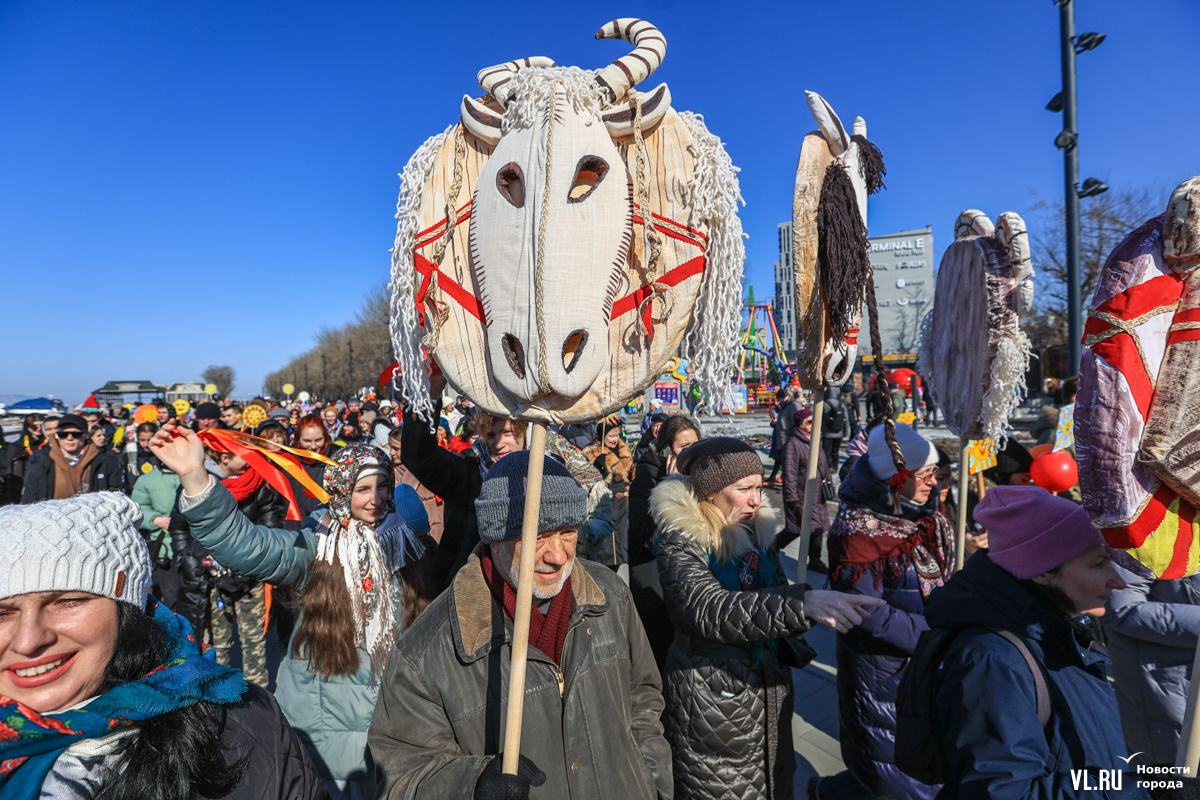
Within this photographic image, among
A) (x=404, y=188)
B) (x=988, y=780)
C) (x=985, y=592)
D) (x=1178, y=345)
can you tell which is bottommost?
(x=988, y=780)

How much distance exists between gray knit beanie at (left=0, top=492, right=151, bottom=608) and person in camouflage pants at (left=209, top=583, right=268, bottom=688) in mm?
2882

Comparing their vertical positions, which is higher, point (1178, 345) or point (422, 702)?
point (1178, 345)

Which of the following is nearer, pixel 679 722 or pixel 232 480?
pixel 679 722

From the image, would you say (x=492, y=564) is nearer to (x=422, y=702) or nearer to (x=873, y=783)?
(x=422, y=702)

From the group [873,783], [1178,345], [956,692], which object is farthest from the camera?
[873,783]

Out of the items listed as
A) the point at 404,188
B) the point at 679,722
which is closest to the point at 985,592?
the point at 679,722

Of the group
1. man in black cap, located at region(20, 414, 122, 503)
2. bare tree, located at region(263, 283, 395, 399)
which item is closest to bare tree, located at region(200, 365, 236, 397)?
bare tree, located at region(263, 283, 395, 399)

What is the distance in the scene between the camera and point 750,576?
2111 millimetres

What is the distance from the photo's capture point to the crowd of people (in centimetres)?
117

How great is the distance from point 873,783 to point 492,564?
6.66 feet

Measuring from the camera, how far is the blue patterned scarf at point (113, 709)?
1.03 m

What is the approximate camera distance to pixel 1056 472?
10.6 ft

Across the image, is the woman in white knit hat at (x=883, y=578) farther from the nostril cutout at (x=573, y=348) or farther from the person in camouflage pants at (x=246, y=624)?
the person in camouflage pants at (x=246, y=624)

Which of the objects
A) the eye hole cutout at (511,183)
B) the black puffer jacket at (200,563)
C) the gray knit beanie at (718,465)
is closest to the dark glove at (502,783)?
the gray knit beanie at (718,465)
